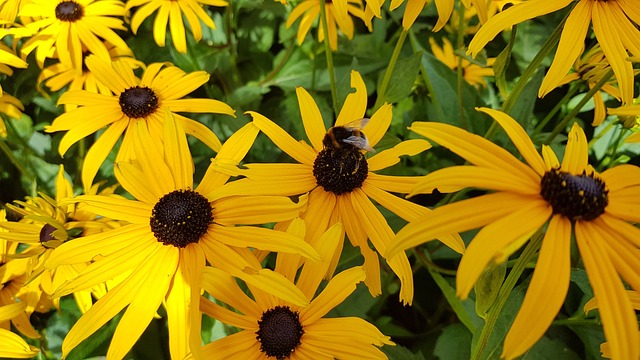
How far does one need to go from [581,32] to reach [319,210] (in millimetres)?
497

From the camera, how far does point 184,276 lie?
810 millimetres

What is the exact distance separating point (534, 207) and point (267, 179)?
435 mm

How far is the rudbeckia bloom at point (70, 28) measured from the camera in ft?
4.30

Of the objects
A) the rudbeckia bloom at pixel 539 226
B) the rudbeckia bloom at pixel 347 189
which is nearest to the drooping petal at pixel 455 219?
the rudbeckia bloom at pixel 539 226

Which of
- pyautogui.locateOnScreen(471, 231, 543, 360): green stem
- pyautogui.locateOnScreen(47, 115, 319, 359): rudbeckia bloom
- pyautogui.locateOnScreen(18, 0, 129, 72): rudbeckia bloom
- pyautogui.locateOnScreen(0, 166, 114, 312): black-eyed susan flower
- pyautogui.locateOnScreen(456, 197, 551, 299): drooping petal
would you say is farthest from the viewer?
pyautogui.locateOnScreen(18, 0, 129, 72): rudbeckia bloom

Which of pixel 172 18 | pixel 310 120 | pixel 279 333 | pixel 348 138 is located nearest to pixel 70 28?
pixel 172 18

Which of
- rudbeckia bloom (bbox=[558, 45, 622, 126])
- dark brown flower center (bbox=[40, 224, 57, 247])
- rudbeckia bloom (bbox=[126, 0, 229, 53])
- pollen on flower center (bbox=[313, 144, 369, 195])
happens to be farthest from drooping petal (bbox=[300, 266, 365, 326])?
rudbeckia bloom (bbox=[126, 0, 229, 53])

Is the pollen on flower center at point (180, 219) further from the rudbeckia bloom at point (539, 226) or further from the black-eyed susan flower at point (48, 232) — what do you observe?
the rudbeckia bloom at point (539, 226)

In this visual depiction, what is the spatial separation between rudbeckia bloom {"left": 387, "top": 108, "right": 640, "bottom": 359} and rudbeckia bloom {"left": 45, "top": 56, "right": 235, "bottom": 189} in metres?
0.60

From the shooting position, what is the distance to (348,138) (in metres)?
0.87

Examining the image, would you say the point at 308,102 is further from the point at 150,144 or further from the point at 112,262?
the point at 112,262

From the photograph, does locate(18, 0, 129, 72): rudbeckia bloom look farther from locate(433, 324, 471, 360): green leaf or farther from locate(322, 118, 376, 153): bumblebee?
locate(433, 324, 471, 360): green leaf

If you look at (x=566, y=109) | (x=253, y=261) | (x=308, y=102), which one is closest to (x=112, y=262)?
(x=253, y=261)

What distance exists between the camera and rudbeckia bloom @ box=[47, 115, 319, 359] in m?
0.78
